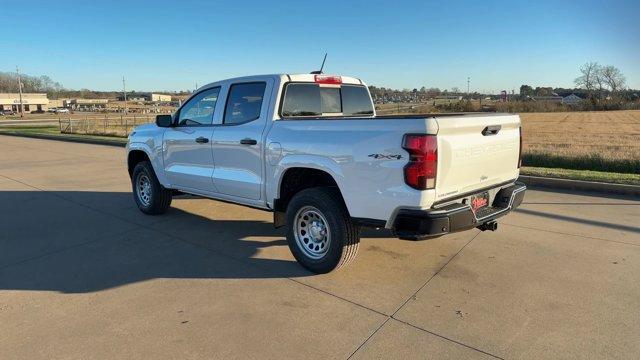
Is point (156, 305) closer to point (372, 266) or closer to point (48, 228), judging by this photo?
point (372, 266)

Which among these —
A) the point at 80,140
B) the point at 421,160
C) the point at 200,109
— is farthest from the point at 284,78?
the point at 80,140

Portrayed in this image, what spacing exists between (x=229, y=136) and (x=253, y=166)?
1.73 feet

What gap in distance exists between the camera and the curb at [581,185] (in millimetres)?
7805

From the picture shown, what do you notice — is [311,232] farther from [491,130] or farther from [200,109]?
[200,109]

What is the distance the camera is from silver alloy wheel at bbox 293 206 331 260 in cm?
438

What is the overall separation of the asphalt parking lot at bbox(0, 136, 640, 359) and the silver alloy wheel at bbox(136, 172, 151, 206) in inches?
15.3

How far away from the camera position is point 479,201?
13.6ft

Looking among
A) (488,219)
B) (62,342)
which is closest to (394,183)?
(488,219)

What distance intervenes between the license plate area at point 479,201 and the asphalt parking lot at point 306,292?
687mm

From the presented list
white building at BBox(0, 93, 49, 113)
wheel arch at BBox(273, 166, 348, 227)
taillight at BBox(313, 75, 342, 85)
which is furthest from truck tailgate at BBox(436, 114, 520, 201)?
white building at BBox(0, 93, 49, 113)

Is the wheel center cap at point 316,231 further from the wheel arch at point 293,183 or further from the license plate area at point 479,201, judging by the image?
the license plate area at point 479,201

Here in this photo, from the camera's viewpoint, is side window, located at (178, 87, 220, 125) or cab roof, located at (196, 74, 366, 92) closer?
cab roof, located at (196, 74, 366, 92)

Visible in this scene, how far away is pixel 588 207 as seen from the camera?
695 cm

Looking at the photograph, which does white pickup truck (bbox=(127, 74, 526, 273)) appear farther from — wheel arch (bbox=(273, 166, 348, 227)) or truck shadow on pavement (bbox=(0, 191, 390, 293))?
truck shadow on pavement (bbox=(0, 191, 390, 293))
